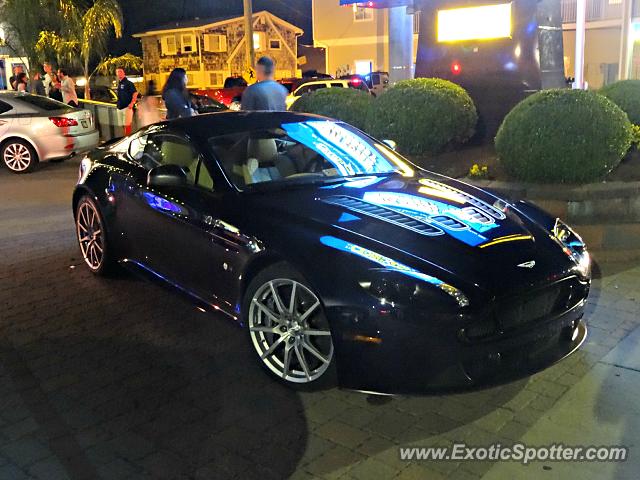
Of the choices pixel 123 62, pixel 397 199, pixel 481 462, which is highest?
pixel 123 62

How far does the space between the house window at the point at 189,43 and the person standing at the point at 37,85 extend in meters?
17.7

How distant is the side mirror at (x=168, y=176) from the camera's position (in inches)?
179

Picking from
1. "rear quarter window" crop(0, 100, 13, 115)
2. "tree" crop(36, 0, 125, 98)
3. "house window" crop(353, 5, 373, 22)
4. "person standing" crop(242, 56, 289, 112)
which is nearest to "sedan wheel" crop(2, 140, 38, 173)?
"rear quarter window" crop(0, 100, 13, 115)

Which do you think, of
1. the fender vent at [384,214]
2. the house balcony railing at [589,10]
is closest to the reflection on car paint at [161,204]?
the fender vent at [384,214]

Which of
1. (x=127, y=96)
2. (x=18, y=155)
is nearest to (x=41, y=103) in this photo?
(x=18, y=155)

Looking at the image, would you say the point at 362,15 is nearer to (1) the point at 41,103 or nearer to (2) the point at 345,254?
(1) the point at 41,103

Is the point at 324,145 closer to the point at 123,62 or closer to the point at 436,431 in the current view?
the point at 436,431

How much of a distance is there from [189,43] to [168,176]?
117 ft

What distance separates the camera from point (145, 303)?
531 cm

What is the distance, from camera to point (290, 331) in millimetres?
3777

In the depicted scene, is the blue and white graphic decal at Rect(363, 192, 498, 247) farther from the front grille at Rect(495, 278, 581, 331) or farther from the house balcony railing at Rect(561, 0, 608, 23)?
the house balcony railing at Rect(561, 0, 608, 23)

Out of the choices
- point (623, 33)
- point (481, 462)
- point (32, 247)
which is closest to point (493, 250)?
point (481, 462)

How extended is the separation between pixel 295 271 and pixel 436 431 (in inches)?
44.0

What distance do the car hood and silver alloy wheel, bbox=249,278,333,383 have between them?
374 mm
